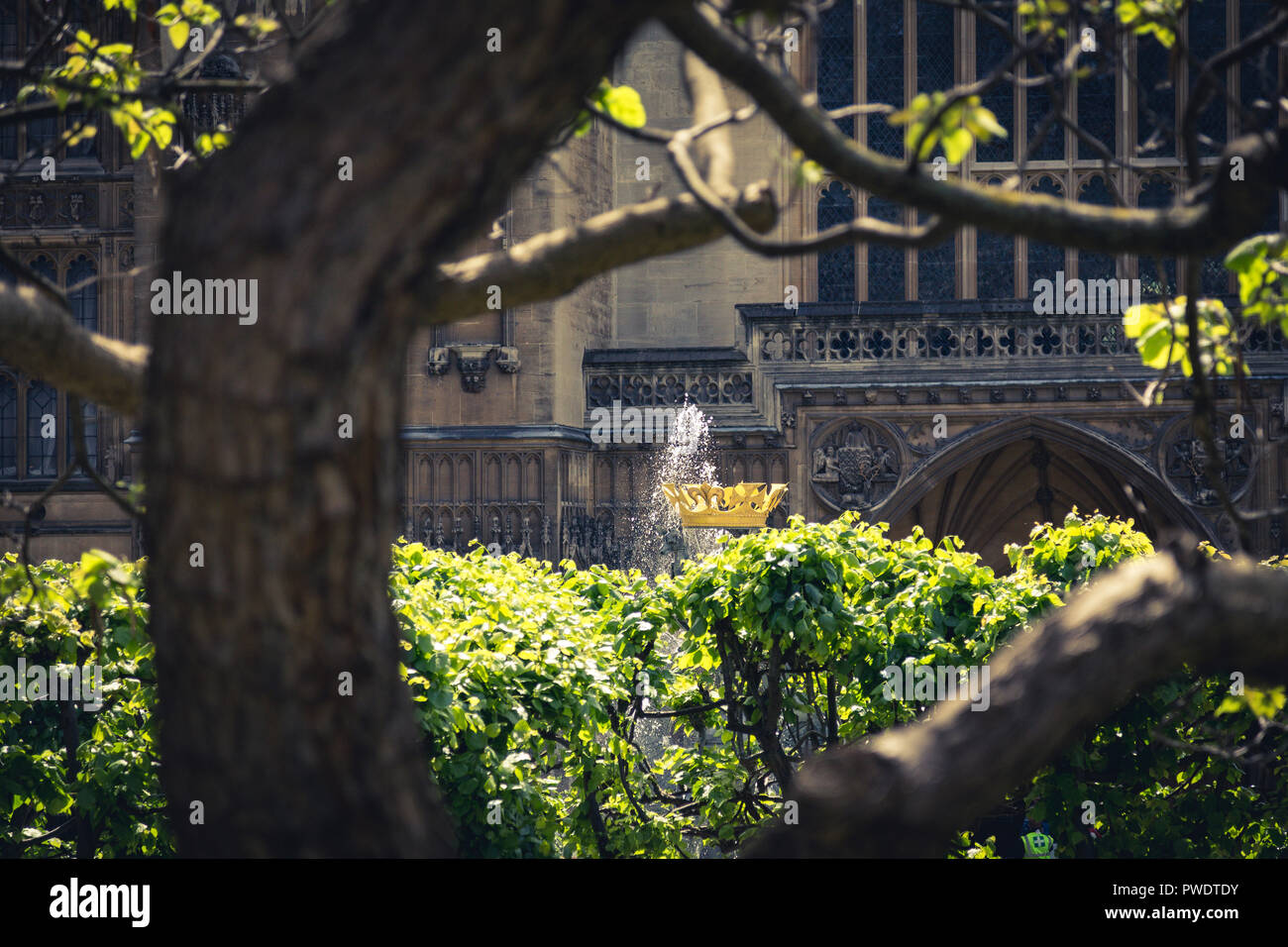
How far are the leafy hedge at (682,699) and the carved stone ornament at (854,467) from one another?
231 inches

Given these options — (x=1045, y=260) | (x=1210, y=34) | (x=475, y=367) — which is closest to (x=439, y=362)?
(x=475, y=367)

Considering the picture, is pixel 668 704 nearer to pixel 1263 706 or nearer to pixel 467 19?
pixel 1263 706

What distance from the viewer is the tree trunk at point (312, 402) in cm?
193

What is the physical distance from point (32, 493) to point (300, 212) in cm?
1507

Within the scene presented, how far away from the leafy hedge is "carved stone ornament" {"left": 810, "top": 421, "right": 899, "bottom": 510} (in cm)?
587

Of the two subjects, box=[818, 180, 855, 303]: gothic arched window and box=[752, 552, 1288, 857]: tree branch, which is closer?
box=[752, 552, 1288, 857]: tree branch

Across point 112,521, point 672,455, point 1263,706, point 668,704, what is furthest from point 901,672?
point 112,521

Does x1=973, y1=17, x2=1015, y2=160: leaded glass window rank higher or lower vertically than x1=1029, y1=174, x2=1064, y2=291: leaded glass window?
higher

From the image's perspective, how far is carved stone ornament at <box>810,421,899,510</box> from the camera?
1407 cm

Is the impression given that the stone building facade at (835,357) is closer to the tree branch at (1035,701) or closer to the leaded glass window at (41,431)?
the leaded glass window at (41,431)

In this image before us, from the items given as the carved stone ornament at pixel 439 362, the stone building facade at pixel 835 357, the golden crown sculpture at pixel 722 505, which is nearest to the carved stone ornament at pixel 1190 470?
the stone building facade at pixel 835 357

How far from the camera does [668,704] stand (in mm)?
8070

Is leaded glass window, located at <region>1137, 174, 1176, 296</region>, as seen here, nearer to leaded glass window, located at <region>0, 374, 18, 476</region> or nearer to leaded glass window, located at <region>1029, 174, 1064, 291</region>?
leaded glass window, located at <region>1029, 174, 1064, 291</region>

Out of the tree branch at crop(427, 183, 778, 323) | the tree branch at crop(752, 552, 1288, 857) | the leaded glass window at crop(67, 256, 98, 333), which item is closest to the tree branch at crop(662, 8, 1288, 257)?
the tree branch at crop(427, 183, 778, 323)
